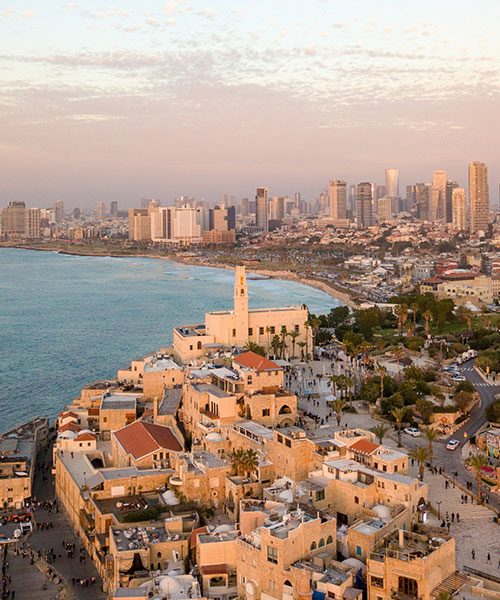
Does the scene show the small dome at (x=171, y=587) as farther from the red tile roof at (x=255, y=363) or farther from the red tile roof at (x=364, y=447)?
the red tile roof at (x=255, y=363)

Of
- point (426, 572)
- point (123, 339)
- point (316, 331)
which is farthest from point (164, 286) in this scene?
point (426, 572)

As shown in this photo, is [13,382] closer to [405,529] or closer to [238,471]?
[238,471]

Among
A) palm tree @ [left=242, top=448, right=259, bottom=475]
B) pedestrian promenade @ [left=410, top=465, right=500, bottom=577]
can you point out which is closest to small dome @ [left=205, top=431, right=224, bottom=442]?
palm tree @ [left=242, top=448, right=259, bottom=475]

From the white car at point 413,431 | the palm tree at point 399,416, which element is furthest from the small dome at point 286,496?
the white car at point 413,431

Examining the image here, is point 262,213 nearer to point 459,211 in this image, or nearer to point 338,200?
point 338,200

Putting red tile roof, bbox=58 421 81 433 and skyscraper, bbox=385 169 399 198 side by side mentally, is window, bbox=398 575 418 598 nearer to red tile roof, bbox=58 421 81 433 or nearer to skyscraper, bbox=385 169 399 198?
red tile roof, bbox=58 421 81 433

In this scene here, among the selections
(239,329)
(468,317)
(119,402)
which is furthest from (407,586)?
(468,317)
